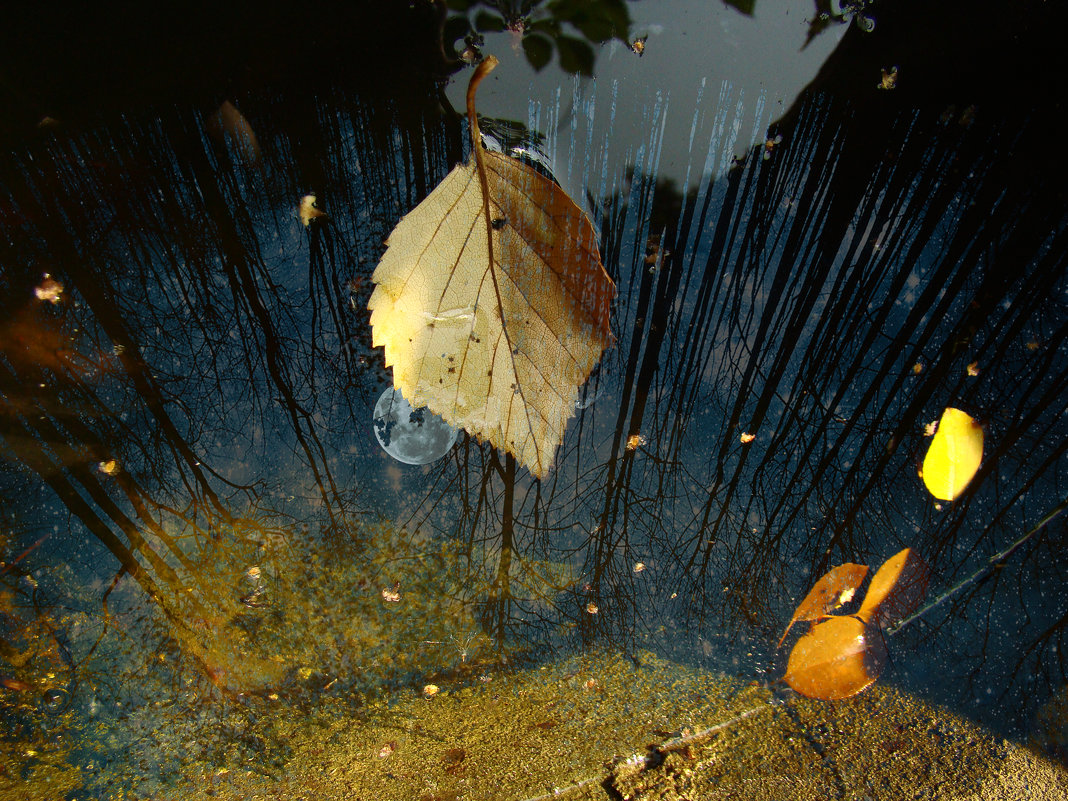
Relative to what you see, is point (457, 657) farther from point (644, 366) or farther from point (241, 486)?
point (644, 366)

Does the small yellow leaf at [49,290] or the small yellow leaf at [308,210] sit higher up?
the small yellow leaf at [308,210]

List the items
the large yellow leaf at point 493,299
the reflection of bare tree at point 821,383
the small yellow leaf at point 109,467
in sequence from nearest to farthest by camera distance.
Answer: the large yellow leaf at point 493,299
the reflection of bare tree at point 821,383
the small yellow leaf at point 109,467

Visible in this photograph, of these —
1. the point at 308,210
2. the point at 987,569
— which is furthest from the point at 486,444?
the point at 987,569

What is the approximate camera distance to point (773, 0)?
28.1 inches

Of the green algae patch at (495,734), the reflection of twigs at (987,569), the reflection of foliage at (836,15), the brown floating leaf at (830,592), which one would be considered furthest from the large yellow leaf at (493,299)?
the reflection of twigs at (987,569)

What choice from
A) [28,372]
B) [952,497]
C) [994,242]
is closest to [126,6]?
[28,372]

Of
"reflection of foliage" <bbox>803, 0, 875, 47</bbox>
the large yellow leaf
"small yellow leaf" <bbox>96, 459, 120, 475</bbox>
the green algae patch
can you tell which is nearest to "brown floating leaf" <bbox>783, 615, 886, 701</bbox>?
the green algae patch

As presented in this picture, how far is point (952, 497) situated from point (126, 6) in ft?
5.79

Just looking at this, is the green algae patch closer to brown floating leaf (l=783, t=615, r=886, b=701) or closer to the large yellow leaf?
brown floating leaf (l=783, t=615, r=886, b=701)

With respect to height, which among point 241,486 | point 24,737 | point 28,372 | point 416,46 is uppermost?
point 416,46

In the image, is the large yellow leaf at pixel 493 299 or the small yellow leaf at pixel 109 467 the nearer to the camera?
the large yellow leaf at pixel 493 299

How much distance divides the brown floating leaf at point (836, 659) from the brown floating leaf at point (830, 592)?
3cm

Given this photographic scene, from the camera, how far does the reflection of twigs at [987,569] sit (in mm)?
932

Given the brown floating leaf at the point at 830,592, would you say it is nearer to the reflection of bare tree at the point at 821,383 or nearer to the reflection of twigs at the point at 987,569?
the reflection of bare tree at the point at 821,383
